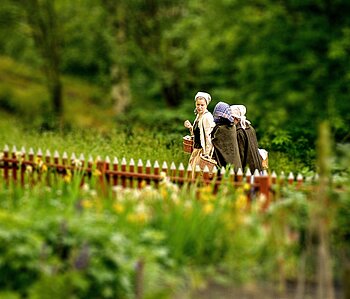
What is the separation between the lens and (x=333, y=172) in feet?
38.6

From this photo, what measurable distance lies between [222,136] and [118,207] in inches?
188

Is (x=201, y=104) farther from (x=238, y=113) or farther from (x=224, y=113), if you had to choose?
(x=238, y=113)

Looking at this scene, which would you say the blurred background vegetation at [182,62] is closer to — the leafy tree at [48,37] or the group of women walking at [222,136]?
the leafy tree at [48,37]

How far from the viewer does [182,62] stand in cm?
2541

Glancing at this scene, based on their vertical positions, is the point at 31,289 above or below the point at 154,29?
below

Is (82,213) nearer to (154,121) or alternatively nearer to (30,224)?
(30,224)

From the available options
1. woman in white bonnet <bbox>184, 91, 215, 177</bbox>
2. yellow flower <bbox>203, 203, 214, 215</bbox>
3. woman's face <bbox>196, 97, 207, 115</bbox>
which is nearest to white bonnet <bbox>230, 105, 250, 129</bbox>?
woman in white bonnet <bbox>184, 91, 215, 177</bbox>

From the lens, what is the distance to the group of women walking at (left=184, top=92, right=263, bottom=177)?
12.1 meters

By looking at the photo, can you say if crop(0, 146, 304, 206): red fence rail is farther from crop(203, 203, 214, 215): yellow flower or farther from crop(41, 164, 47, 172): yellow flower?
crop(203, 203, 214, 215): yellow flower

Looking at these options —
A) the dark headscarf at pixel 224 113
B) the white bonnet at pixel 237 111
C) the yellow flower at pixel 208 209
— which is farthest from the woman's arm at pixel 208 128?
the yellow flower at pixel 208 209

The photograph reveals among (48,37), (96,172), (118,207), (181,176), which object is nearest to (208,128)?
(181,176)

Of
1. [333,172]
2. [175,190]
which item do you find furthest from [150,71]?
[175,190]

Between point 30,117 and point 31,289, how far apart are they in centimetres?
2210

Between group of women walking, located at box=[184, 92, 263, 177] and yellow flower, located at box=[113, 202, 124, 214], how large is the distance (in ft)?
13.6
